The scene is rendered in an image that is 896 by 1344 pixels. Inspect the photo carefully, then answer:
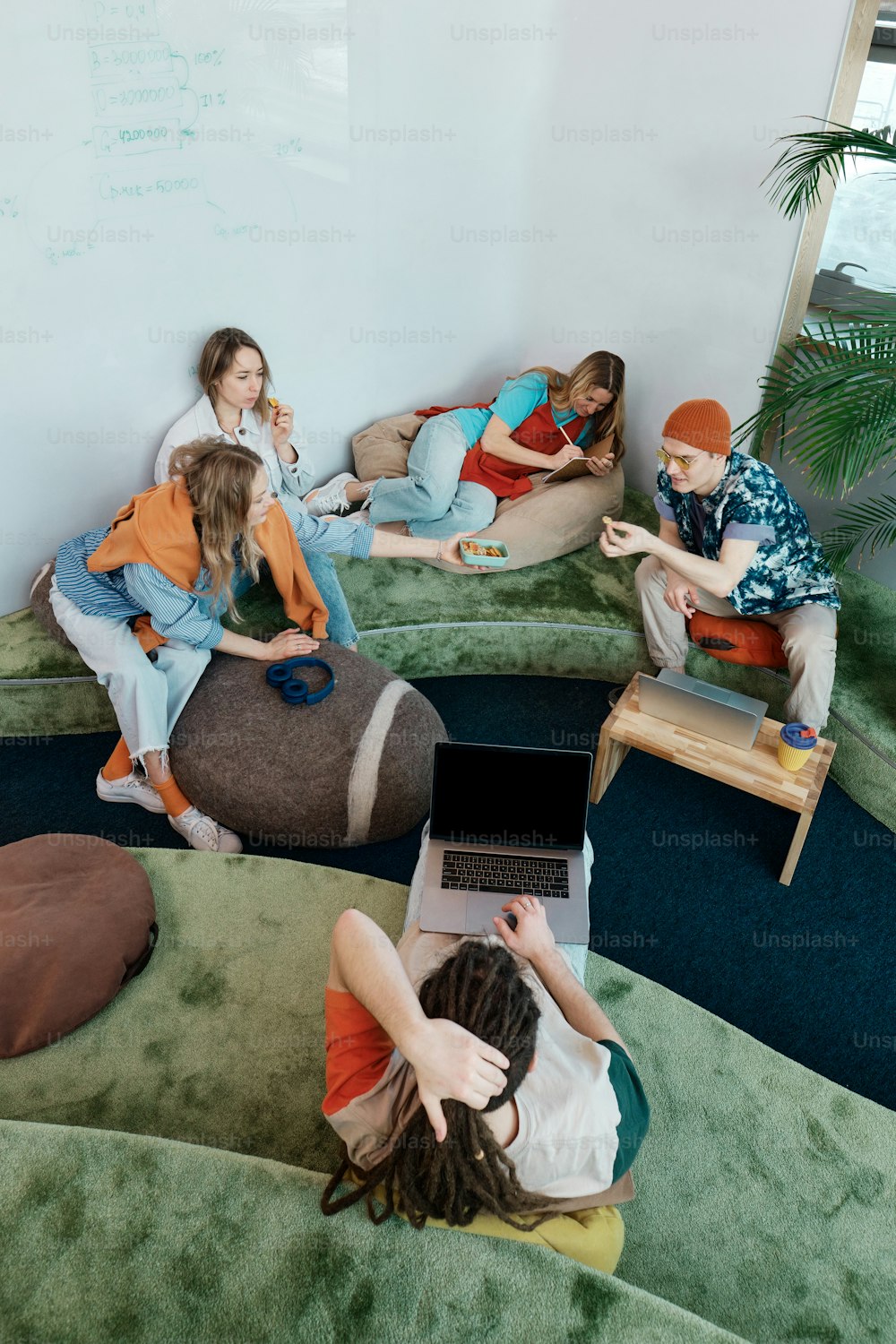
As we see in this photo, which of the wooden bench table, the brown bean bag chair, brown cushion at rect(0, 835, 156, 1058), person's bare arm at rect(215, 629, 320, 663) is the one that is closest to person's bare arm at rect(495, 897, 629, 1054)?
brown cushion at rect(0, 835, 156, 1058)

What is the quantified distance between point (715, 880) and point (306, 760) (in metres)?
1.35

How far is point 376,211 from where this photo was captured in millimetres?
3754

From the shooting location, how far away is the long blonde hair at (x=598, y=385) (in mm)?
3723

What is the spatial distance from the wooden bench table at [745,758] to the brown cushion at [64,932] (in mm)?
1540

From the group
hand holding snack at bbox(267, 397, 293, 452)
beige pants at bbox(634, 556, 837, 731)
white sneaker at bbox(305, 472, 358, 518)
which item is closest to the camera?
beige pants at bbox(634, 556, 837, 731)

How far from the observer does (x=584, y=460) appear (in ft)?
12.5

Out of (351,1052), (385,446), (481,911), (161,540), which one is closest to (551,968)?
(481,911)

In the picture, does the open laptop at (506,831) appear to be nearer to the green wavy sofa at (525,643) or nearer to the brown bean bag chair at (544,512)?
the green wavy sofa at (525,643)

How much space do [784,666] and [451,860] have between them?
1.60m

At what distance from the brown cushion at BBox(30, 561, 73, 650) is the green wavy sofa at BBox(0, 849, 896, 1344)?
1.24 meters

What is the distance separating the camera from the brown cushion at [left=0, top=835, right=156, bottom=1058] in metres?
1.86

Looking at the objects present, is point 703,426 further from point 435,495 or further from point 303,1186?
point 303,1186

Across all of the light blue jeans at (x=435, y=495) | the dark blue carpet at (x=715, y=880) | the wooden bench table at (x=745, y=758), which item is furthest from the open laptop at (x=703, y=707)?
the light blue jeans at (x=435, y=495)

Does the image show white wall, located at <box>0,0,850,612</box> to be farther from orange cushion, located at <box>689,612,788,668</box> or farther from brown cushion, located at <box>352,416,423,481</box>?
orange cushion, located at <box>689,612,788,668</box>
